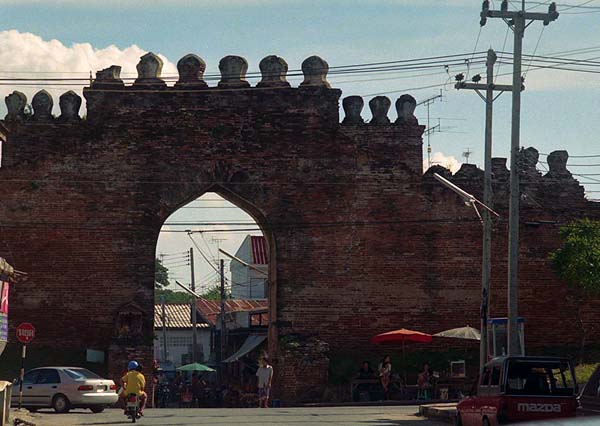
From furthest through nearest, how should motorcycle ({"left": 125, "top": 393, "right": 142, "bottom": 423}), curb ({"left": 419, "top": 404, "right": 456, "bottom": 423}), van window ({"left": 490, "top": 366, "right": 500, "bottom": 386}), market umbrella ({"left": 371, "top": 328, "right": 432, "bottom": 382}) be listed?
market umbrella ({"left": 371, "top": 328, "right": 432, "bottom": 382}), curb ({"left": 419, "top": 404, "right": 456, "bottom": 423}), motorcycle ({"left": 125, "top": 393, "right": 142, "bottom": 423}), van window ({"left": 490, "top": 366, "right": 500, "bottom": 386})

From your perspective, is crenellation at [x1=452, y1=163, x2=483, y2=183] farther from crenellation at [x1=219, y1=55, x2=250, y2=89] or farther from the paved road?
the paved road

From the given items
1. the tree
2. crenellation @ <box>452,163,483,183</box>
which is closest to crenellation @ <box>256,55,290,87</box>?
crenellation @ <box>452,163,483,183</box>

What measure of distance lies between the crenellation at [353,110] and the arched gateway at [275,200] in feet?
0.14

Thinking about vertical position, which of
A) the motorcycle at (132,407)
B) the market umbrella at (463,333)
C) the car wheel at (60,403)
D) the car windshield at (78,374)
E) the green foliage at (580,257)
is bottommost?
the car wheel at (60,403)

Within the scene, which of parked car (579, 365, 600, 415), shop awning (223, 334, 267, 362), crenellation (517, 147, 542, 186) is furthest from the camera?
shop awning (223, 334, 267, 362)

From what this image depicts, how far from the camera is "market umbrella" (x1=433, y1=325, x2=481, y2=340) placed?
3334 cm

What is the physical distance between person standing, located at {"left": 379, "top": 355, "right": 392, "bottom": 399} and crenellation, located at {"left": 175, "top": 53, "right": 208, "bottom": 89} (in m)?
9.50

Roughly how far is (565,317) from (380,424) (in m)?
15.1

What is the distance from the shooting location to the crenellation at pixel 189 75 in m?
35.7

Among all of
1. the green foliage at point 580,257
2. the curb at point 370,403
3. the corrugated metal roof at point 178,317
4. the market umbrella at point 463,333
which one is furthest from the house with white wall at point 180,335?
the green foliage at point 580,257

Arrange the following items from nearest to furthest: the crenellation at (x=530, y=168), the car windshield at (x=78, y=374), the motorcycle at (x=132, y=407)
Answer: the motorcycle at (x=132, y=407) < the car windshield at (x=78, y=374) < the crenellation at (x=530, y=168)

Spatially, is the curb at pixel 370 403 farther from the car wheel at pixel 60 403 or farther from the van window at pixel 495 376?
the van window at pixel 495 376

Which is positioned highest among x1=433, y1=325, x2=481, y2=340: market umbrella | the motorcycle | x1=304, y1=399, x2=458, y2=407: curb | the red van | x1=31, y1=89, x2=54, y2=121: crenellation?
x1=31, y1=89, x2=54, y2=121: crenellation

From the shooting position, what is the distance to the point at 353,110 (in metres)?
36.0
